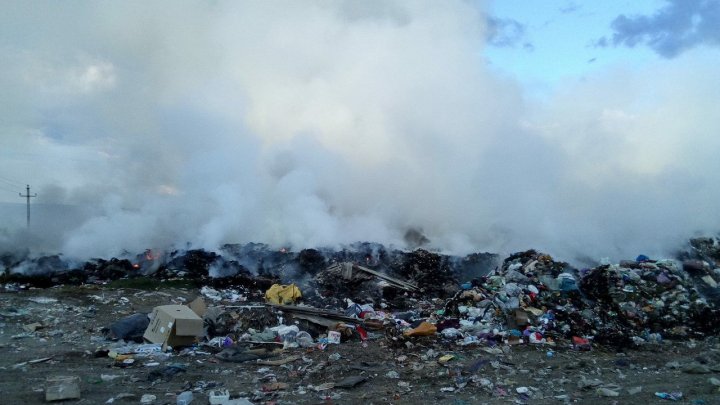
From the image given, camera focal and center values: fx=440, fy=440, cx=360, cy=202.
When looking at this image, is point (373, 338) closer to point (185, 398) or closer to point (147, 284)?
point (185, 398)

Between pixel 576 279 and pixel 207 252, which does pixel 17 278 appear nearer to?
pixel 207 252

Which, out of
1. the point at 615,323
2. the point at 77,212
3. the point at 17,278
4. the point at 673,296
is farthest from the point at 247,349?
the point at 77,212

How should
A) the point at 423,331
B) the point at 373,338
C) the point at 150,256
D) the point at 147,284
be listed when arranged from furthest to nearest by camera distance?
the point at 150,256 < the point at 147,284 < the point at 373,338 < the point at 423,331

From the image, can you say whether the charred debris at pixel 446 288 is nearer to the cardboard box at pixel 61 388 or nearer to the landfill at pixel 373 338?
the landfill at pixel 373 338

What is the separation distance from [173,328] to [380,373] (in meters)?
3.01

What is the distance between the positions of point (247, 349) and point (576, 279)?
20.8ft

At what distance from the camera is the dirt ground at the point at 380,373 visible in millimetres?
4531

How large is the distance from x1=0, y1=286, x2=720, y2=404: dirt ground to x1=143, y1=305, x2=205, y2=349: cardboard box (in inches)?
10.0

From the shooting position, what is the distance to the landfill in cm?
471

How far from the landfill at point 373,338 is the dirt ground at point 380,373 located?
2 centimetres

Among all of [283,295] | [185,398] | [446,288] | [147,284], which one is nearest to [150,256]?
[147,284]

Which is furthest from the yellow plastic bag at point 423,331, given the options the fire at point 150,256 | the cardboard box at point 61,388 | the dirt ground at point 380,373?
the fire at point 150,256

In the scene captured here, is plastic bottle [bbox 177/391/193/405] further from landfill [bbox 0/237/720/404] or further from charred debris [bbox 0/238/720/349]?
charred debris [bbox 0/238/720/349]

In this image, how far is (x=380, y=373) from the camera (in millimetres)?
5289
